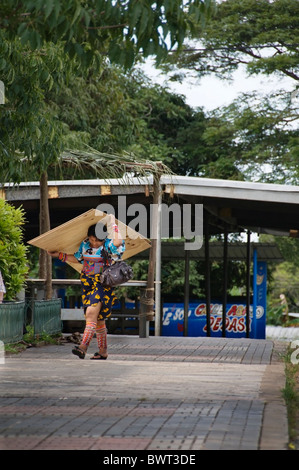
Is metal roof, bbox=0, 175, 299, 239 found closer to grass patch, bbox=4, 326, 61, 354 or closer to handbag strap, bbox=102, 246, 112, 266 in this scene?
grass patch, bbox=4, 326, 61, 354

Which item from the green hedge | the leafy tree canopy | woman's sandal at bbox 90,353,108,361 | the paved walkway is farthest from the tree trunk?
the leafy tree canopy

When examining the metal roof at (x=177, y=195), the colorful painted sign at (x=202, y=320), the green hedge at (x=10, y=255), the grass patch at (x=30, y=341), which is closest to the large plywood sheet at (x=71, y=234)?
the green hedge at (x=10, y=255)

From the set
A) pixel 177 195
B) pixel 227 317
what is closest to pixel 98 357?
pixel 177 195

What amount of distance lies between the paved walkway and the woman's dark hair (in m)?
1.50

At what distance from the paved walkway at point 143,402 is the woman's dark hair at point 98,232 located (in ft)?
4.92

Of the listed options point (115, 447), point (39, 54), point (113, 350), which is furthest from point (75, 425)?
point (113, 350)

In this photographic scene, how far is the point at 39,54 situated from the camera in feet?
31.8

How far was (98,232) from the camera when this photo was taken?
33.6ft

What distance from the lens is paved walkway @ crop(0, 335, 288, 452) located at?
5.07 m

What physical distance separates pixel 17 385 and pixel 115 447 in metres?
2.92

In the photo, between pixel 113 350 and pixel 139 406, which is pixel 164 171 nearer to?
pixel 113 350

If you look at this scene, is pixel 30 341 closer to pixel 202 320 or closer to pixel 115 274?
pixel 115 274

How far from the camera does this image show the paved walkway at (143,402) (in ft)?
16.6

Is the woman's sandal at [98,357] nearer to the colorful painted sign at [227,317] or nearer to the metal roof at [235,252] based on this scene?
the colorful painted sign at [227,317]
